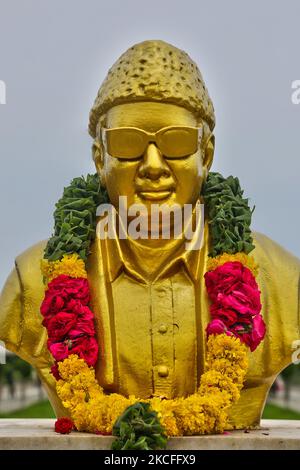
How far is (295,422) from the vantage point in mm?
9758

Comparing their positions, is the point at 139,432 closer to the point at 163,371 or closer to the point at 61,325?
the point at 163,371

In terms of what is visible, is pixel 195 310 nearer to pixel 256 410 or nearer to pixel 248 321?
pixel 248 321

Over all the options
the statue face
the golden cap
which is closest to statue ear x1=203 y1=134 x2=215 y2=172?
the golden cap

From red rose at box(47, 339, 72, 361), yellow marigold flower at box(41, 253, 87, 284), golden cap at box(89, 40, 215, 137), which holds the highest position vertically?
golden cap at box(89, 40, 215, 137)

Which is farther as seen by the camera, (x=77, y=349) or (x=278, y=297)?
(x=278, y=297)

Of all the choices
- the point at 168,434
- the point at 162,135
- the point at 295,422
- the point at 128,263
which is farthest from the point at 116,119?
the point at 295,422

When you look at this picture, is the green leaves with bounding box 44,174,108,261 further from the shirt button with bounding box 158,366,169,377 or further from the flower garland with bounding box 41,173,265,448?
the shirt button with bounding box 158,366,169,377

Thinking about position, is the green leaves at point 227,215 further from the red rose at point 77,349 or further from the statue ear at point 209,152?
the red rose at point 77,349

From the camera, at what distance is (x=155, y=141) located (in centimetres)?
820

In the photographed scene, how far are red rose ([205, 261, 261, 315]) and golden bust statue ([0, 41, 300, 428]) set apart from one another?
19 centimetres

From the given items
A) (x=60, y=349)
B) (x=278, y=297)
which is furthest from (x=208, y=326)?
(x=60, y=349)

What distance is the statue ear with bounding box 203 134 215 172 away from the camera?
8.63 metres

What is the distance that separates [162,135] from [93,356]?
1834 millimetres

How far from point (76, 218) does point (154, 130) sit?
104 centimetres
